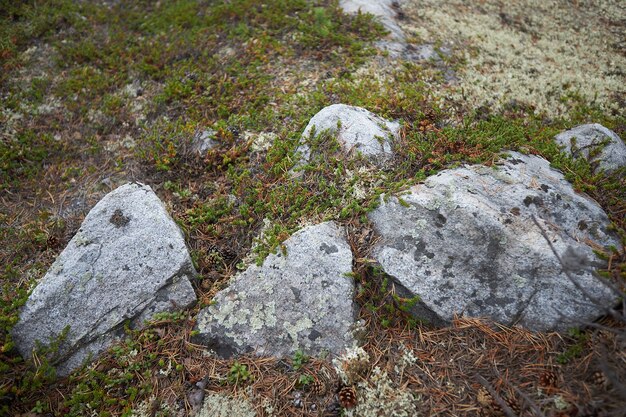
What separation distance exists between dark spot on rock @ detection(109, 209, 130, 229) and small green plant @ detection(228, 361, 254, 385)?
2208 millimetres

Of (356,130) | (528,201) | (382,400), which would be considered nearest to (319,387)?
(382,400)

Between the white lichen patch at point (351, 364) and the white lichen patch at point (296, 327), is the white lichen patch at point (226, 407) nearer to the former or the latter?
the white lichen patch at point (296, 327)

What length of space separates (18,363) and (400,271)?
13.8 feet

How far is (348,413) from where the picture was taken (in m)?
3.61

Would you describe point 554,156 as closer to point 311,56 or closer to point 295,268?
point 295,268

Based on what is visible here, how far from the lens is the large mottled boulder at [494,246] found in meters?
3.88

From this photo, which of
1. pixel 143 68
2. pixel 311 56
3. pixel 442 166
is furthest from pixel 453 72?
pixel 143 68

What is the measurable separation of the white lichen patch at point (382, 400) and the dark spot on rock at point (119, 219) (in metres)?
3.31

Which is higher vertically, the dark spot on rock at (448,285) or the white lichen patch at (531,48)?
the white lichen patch at (531,48)

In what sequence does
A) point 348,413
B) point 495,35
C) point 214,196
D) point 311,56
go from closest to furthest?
point 348,413
point 214,196
point 311,56
point 495,35

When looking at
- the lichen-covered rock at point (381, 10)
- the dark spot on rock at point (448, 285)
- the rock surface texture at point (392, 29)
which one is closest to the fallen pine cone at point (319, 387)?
the dark spot on rock at point (448, 285)

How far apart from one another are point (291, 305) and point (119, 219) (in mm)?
2401

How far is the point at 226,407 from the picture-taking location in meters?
3.80

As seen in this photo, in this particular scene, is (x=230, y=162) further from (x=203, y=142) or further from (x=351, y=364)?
(x=351, y=364)
